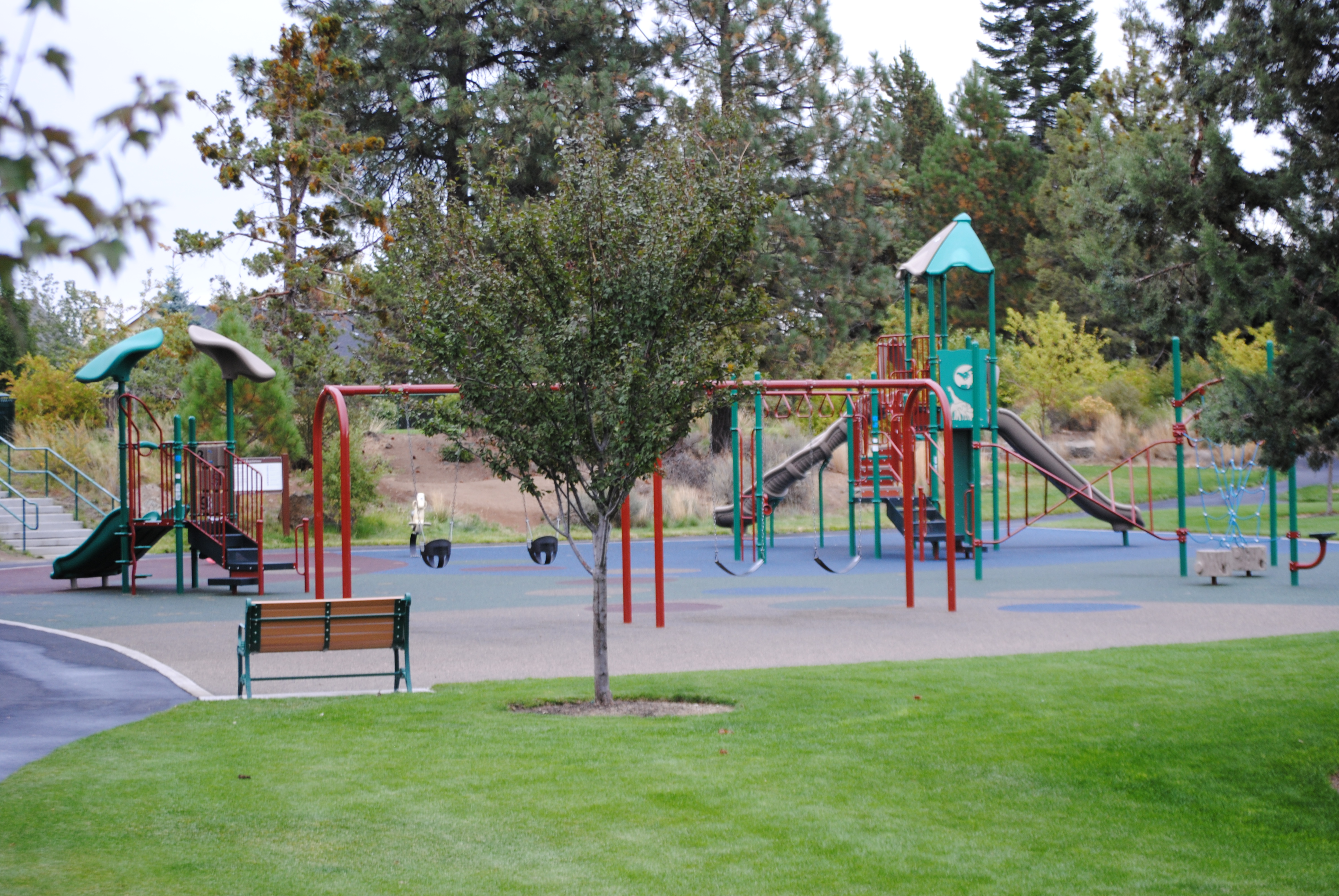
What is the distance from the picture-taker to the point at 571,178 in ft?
30.2

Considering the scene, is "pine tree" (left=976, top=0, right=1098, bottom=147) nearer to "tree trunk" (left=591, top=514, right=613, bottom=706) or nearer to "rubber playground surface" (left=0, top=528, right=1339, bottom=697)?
"rubber playground surface" (left=0, top=528, right=1339, bottom=697)

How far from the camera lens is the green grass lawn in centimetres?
519

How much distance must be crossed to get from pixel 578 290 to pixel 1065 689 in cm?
456

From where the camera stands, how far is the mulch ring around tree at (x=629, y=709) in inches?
348

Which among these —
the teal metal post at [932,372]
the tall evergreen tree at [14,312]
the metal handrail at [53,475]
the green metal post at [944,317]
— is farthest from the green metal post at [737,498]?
the tall evergreen tree at [14,312]

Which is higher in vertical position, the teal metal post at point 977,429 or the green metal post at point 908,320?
the green metal post at point 908,320

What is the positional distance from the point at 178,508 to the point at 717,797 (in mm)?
14595

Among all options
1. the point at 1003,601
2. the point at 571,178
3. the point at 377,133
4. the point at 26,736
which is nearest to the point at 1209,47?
the point at 571,178

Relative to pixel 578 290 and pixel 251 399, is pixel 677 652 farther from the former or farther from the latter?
pixel 251 399

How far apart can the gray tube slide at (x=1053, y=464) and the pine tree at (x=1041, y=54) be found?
1477 inches

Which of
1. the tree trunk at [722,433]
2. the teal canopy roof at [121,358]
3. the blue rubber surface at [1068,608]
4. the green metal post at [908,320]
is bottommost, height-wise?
the blue rubber surface at [1068,608]

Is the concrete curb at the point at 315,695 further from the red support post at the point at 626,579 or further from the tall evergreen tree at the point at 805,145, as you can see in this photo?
the tall evergreen tree at the point at 805,145

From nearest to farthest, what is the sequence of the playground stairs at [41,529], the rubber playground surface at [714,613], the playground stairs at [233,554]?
1. the rubber playground surface at [714,613]
2. the playground stairs at [233,554]
3. the playground stairs at [41,529]

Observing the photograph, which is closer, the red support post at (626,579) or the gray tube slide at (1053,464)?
the red support post at (626,579)
